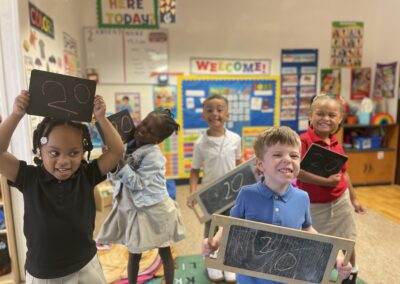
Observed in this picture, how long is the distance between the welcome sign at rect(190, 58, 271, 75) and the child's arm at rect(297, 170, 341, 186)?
8.98 feet

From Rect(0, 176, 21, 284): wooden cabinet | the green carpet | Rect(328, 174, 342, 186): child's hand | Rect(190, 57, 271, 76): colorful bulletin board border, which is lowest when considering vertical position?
the green carpet

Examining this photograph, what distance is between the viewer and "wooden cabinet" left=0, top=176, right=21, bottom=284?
1916mm

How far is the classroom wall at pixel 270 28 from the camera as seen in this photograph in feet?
13.3

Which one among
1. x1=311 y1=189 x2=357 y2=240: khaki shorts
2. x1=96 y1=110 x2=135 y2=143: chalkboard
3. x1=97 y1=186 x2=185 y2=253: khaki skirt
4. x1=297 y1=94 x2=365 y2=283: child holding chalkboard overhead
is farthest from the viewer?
x1=311 y1=189 x2=357 y2=240: khaki shorts

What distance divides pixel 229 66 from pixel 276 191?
3275 millimetres

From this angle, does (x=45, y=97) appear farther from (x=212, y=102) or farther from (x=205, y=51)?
(x=205, y=51)

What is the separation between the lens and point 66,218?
3.67 ft

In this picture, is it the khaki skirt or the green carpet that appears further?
the green carpet

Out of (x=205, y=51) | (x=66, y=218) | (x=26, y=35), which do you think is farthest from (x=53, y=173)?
(x=205, y=51)

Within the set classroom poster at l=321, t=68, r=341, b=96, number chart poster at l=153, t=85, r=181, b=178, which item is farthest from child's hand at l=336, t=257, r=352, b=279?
classroom poster at l=321, t=68, r=341, b=96

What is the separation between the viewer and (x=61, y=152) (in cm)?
110

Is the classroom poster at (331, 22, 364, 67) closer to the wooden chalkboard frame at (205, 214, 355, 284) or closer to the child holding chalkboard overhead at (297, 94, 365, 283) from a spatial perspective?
the child holding chalkboard overhead at (297, 94, 365, 283)

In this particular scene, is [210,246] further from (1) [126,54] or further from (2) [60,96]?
(1) [126,54]

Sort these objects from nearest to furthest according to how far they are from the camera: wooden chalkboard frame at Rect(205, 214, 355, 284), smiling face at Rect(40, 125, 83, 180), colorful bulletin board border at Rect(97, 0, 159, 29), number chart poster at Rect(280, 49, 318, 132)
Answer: wooden chalkboard frame at Rect(205, 214, 355, 284)
smiling face at Rect(40, 125, 83, 180)
colorful bulletin board border at Rect(97, 0, 159, 29)
number chart poster at Rect(280, 49, 318, 132)
